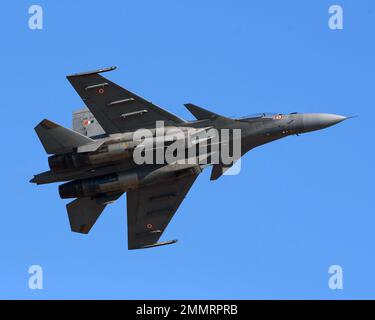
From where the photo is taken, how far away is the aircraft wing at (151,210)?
137 ft

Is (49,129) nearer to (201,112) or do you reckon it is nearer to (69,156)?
(69,156)

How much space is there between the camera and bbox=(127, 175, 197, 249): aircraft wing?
41.6 m

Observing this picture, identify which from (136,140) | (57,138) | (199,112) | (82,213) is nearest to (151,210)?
(82,213)

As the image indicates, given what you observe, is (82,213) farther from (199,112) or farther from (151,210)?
(199,112)

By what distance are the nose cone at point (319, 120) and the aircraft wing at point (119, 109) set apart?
444cm

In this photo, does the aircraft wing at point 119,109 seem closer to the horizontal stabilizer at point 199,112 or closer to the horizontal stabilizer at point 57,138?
the horizontal stabilizer at point 199,112

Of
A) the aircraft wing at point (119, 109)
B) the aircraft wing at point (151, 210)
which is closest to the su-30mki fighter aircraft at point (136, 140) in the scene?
the aircraft wing at point (119, 109)

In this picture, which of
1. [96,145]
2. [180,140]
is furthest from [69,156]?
[180,140]

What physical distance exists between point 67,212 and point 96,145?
12.2ft

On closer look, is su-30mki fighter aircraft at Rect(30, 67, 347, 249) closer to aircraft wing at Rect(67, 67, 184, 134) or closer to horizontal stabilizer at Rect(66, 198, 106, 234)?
aircraft wing at Rect(67, 67, 184, 134)

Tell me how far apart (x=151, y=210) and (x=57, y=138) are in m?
5.12

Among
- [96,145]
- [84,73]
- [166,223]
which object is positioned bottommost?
[166,223]

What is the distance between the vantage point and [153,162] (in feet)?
130

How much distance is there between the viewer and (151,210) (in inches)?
1652
